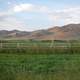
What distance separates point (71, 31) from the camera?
166 m

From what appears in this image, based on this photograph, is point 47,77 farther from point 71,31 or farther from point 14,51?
point 71,31

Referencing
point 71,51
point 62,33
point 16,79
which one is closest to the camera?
point 16,79

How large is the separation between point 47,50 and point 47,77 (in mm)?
19443

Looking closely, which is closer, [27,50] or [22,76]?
[22,76]

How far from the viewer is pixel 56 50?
2947cm

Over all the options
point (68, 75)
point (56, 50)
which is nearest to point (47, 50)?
point (56, 50)

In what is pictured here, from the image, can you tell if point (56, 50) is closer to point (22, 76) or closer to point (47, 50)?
point (47, 50)

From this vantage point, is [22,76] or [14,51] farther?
[14,51]

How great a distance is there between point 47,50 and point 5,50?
11.5 feet

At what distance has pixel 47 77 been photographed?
9859 millimetres

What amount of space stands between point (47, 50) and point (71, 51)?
2042 millimetres

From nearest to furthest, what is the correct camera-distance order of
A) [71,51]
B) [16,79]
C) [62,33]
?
[16,79]
[71,51]
[62,33]

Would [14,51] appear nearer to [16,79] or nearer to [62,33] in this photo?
[16,79]

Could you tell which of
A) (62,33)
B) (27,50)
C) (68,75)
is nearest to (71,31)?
(62,33)
